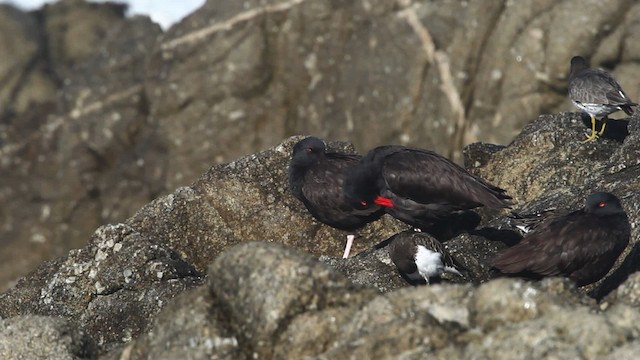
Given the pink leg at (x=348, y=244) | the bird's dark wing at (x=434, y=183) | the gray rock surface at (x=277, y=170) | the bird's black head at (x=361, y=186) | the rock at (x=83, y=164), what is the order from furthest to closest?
the rock at (x=83, y=164)
the pink leg at (x=348, y=244)
the bird's black head at (x=361, y=186)
the bird's dark wing at (x=434, y=183)
the gray rock surface at (x=277, y=170)

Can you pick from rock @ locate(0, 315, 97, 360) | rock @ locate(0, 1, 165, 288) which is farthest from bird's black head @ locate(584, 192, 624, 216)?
rock @ locate(0, 1, 165, 288)

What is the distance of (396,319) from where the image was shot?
26.0 ft

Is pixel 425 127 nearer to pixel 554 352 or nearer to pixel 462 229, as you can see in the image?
pixel 462 229

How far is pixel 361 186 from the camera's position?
47.1 ft

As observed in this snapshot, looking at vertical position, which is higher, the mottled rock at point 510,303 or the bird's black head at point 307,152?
the mottled rock at point 510,303

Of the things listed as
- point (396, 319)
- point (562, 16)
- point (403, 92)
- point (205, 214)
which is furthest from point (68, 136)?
point (396, 319)

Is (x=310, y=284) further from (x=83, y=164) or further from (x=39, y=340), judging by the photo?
(x=83, y=164)

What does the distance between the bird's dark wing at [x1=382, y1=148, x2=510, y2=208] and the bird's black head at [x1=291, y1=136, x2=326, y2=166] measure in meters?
1.35

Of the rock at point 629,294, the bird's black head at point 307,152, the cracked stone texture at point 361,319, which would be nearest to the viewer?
the cracked stone texture at point 361,319

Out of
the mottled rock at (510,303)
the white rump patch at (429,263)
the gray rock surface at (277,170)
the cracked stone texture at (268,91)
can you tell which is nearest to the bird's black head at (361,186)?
the gray rock surface at (277,170)

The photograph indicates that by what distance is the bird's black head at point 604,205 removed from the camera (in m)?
11.8

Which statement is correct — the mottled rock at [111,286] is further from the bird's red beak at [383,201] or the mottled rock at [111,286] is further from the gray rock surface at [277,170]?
the bird's red beak at [383,201]

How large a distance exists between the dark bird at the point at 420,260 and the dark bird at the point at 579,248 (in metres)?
1.04

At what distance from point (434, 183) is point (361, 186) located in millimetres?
918
